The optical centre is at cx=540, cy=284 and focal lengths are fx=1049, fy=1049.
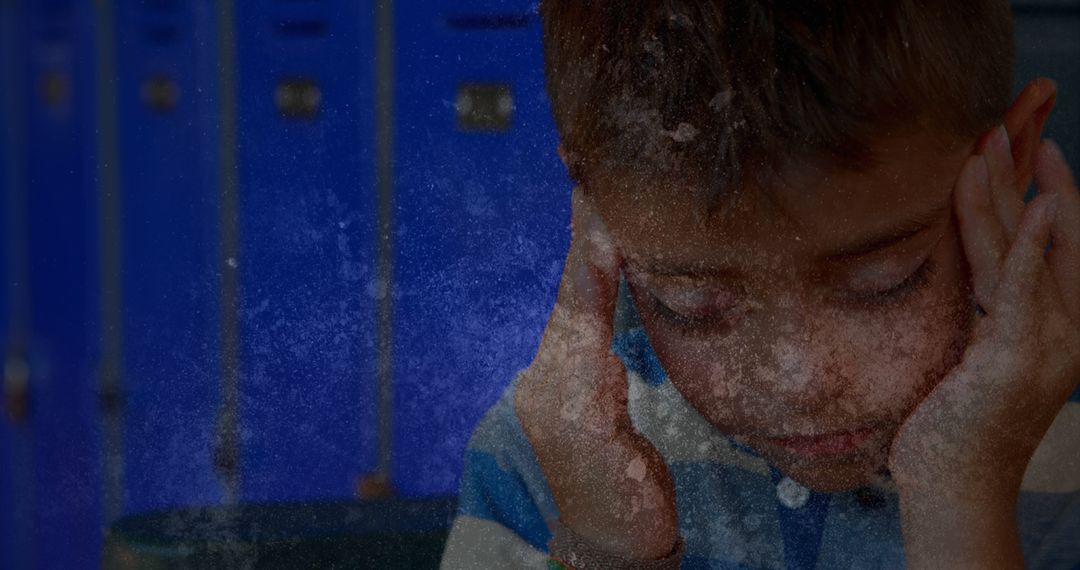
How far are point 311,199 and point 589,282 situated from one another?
0.37 m

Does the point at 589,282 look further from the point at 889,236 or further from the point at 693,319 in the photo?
the point at 889,236

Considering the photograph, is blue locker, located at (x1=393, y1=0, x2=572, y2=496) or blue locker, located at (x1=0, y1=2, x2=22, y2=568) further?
blue locker, located at (x1=0, y1=2, x2=22, y2=568)

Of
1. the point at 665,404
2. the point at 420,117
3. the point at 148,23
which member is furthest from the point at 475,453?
the point at 148,23

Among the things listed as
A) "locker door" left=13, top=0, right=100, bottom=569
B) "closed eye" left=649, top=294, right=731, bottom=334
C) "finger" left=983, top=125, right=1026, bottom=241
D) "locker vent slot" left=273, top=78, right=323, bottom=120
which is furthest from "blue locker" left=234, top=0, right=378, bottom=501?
"finger" left=983, top=125, right=1026, bottom=241

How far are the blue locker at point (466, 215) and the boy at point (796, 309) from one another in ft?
0.11

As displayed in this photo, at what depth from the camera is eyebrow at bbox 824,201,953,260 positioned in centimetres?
113

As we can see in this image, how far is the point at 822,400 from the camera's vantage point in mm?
1204

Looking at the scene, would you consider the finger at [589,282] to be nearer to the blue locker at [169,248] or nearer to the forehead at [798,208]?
the forehead at [798,208]

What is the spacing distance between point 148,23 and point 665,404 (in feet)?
2.65

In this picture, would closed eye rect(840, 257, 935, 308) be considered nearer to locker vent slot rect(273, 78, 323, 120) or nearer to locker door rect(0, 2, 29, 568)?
locker vent slot rect(273, 78, 323, 120)

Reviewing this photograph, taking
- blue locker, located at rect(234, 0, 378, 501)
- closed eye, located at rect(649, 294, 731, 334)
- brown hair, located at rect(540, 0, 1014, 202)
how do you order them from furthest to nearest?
blue locker, located at rect(234, 0, 378, 501)
closed eye, located at rect(649, 294, 731, 334)
brown hair, located at rect(540, 0, 1014, 202)

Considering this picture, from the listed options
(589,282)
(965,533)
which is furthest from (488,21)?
(965,533)

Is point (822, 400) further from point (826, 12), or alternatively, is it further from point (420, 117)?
point (420, 117)

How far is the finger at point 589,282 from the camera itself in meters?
1.23
